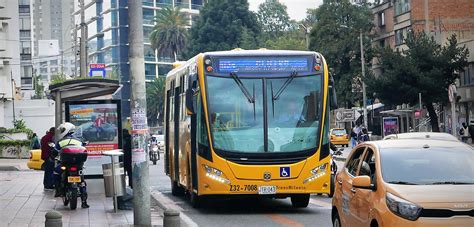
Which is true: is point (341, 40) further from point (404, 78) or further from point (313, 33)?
point (404, 78)

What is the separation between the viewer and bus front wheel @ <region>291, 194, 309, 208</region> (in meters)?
18.6

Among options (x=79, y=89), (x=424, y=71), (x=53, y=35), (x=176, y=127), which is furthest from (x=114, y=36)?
(x=176, y=127)

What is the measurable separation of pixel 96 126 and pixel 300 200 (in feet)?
21.6

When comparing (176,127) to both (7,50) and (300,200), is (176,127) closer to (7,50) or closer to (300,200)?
(300,200)

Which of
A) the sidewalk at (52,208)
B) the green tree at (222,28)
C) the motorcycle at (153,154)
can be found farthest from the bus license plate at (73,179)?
the green tree at (222,28)

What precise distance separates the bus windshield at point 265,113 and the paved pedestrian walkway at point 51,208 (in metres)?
2.21

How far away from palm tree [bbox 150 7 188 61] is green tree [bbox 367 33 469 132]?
52623 millimetres

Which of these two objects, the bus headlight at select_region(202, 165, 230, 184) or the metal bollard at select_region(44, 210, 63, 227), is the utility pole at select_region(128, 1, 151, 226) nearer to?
the bus headlight at select_region(202, 165, 230, 184)

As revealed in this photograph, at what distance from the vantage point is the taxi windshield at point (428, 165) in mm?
10031

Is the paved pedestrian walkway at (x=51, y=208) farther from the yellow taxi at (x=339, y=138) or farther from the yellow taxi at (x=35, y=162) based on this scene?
the yellow taxi at (x=339, y=138)

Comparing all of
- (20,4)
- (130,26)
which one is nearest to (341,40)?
(20,4)

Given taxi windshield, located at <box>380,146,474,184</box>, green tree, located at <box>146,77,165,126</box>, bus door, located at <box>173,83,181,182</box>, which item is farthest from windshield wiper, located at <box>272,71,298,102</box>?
green tree, located at <box>146,77,165,126</box>

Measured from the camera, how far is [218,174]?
1716cm

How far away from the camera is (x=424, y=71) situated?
205 ft
